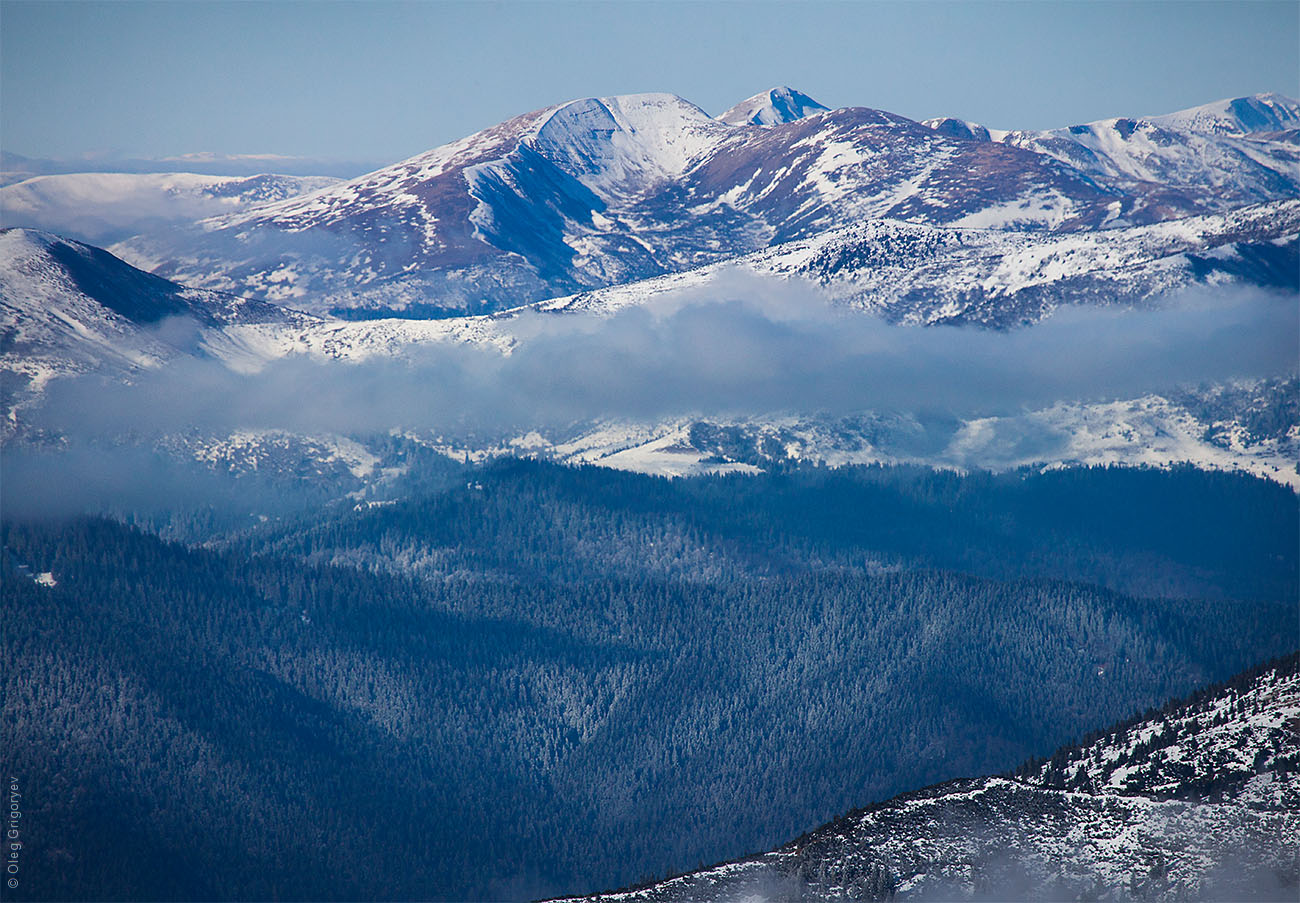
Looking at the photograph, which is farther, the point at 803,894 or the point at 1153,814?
the point at 1153,814

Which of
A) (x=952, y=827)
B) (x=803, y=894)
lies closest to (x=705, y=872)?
(x=803, y=894)

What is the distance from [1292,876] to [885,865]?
4714 cm

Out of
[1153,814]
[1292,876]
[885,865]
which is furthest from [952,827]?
[1292,876]

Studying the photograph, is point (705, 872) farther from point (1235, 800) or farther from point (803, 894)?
point (1235, 800)

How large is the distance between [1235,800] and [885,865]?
49111 mm

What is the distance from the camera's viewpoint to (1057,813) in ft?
653

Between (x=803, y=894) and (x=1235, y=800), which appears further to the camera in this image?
(x=1235, y=800)

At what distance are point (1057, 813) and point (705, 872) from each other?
4661 centimetres

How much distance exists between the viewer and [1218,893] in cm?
17950

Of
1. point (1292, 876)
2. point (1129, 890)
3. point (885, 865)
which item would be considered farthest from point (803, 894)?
point (1292, 876)

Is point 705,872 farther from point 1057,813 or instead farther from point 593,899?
point 1057,813

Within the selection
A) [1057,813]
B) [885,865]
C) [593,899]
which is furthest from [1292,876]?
[593,899]

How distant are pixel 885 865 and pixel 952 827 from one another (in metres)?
13.1

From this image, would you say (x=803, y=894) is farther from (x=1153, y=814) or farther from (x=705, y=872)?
(x=1153, y=814)
